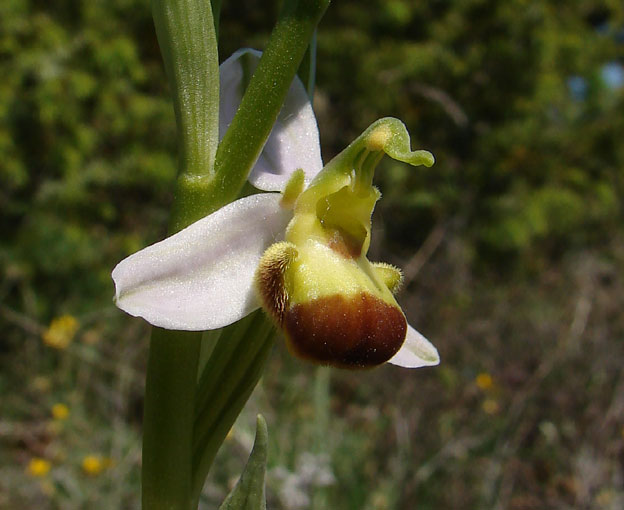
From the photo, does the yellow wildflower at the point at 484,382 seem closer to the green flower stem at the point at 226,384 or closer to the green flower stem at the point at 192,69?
the green flower stem at the point at 226,384

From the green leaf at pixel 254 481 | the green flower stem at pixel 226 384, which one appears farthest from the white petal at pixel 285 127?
the green leaf at pixel 254 481

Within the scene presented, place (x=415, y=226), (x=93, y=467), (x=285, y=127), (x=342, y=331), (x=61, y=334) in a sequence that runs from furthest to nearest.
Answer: (x=415, y=226) < (x=61, y=334) < (x=93, y=467) < (x=285, y=127) < (x=342, y=331)

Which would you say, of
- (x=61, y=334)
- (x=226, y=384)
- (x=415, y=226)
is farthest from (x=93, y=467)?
(x=415, y=226)

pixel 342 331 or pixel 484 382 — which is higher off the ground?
pixel 342 331

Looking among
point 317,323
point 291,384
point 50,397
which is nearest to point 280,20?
point 317,323

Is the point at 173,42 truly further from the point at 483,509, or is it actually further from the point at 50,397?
the point at 50,397

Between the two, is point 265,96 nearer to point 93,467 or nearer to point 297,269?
point 297,269

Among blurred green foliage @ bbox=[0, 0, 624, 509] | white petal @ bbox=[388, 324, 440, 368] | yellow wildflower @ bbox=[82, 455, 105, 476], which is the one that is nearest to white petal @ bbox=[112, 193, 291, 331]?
white petal @ bbox=[388, 324, 440, 368]
